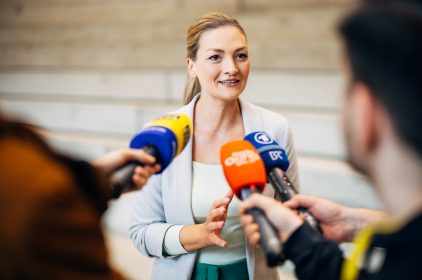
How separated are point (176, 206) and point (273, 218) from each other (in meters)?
0.41

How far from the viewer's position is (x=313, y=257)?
741 mm

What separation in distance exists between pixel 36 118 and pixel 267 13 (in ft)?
7.07

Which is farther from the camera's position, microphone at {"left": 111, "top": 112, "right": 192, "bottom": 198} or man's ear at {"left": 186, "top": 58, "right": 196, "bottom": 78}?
man's ear at {"left": 186, "top": 58, "right": 196, "bottom": 78}

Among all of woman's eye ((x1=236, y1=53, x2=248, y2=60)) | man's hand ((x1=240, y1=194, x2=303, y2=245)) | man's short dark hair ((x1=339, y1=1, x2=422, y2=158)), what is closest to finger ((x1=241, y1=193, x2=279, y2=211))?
man's hand ((x1=240, y1=194, x2=303, y2=245))

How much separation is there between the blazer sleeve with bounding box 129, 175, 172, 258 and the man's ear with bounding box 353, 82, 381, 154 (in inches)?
26.6

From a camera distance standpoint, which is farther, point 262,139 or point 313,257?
point 262,139

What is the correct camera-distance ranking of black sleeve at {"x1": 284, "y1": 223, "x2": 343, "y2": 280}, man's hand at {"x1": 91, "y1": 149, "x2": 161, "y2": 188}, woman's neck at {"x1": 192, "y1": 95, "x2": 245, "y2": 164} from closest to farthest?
black sleeve at {"x1": 284, "y1": 223, "x2": 343, "y2": 280} → man's hand at {"x1": 91, "y1": 149, "x2": 161, "y2": 188} → woman's neck at {"x1": 192, "y1": 95, "x2": 245, "y2": 164}

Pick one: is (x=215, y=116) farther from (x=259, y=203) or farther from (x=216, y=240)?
(x=259, y=203)

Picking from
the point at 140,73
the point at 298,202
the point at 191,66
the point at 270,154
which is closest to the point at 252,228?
the point at 298,202

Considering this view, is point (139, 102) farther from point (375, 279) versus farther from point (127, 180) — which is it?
point (375, 279)

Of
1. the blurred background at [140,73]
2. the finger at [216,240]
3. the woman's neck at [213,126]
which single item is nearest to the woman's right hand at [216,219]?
the finger at [216,240]

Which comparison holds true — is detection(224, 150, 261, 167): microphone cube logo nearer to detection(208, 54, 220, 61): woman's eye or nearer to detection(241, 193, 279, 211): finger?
detection(241, 193, 279, 211): finger

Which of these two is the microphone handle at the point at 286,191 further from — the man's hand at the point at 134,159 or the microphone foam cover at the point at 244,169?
the man's hand at the point at 134,159

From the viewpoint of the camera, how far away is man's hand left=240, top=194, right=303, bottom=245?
0.78 meters
